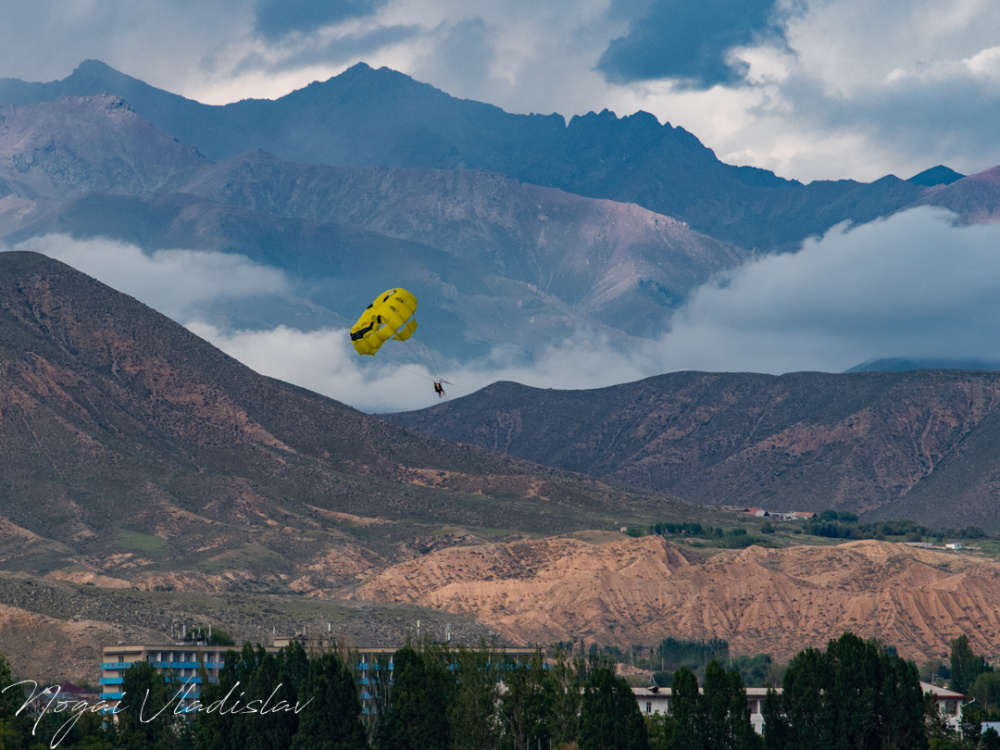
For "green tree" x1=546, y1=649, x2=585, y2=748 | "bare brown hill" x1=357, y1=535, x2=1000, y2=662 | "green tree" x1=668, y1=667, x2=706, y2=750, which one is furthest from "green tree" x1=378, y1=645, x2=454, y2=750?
"bare brown hill" x1=357, y1=535, x2=1000, y2=662

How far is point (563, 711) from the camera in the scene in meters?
87.0

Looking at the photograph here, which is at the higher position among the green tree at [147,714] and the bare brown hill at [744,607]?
the bare brown hill at [744,607]

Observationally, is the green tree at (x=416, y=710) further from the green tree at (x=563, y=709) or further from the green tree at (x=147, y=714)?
the green tree at (x=147, y=714)

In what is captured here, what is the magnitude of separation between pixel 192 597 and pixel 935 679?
238ft

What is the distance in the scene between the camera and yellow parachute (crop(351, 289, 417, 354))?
9269cm

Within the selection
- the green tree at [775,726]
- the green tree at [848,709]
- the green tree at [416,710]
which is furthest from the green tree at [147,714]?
the green tree at [848,709]

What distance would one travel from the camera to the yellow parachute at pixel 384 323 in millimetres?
92688

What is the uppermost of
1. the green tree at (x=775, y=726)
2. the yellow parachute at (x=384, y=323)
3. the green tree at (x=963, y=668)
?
the yellow parachute at (x=384, y=323)

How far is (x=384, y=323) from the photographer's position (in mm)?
94312

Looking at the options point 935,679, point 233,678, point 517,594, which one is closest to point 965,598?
point 935,679

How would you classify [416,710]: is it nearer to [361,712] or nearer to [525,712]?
[361,712]

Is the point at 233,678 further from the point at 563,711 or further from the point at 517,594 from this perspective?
the point at 517,594

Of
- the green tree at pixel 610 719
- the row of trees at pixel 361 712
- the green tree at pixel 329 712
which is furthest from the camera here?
the green tree at pixel 329 712

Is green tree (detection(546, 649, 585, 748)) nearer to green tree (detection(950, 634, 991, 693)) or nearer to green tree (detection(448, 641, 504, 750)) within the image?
green tree (detection(448, 641, 504, 750))
